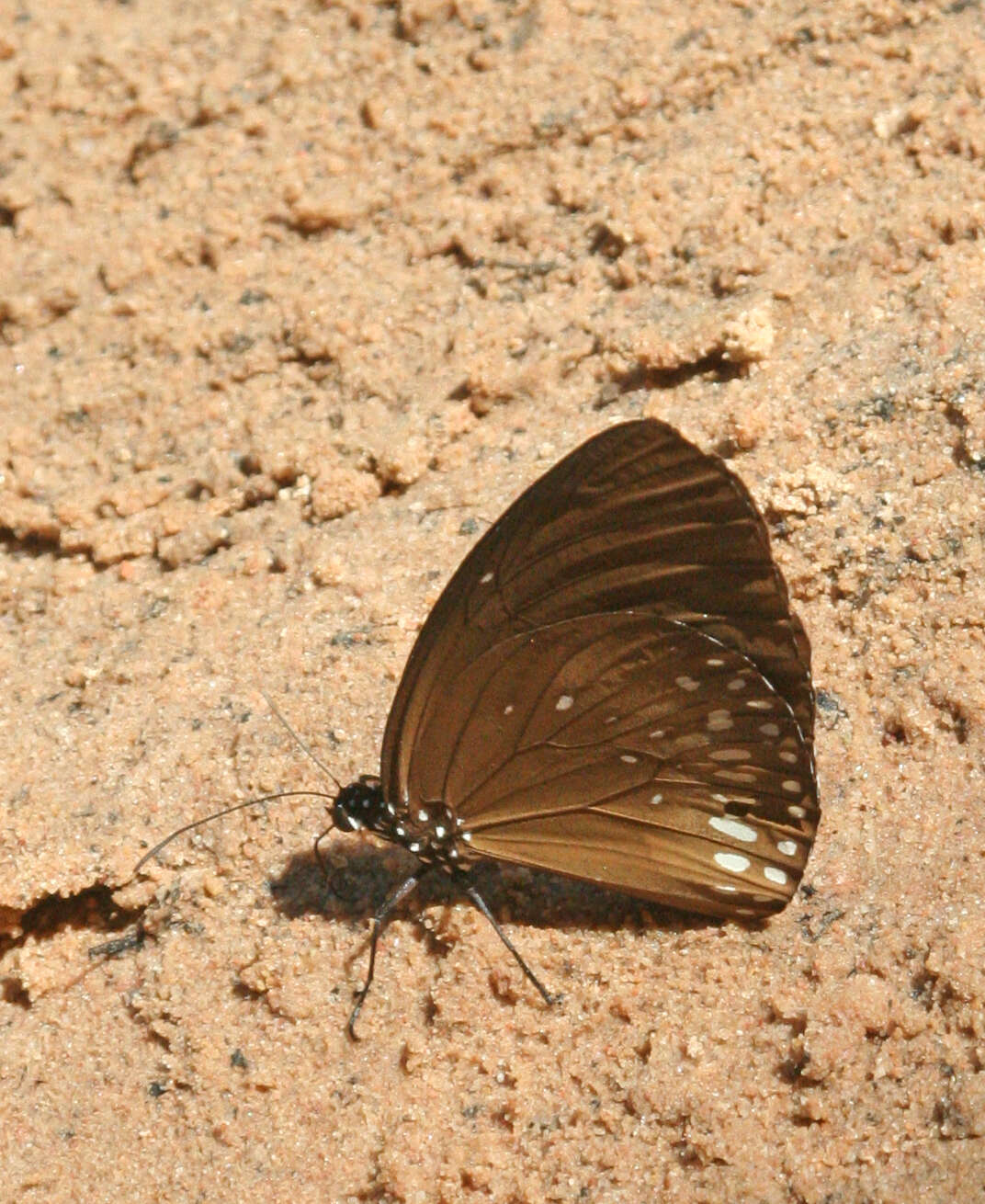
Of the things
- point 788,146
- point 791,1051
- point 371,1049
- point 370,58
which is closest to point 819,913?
point 791,1051

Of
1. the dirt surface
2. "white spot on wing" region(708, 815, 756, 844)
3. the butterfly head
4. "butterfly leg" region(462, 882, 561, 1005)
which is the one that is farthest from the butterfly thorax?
"white spot on wing" region(708, 815, 756, 844)

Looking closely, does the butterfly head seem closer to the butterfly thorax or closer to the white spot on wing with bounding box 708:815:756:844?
the butterfly thorax

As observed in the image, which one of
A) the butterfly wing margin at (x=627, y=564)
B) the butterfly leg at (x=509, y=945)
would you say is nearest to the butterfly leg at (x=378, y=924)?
the butterfly leg at (x=509, y=945)

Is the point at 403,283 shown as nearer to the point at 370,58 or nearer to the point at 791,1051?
the point at 370,58

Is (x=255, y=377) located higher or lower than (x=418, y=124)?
lower

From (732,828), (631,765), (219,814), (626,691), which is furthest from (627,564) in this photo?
(219,814)

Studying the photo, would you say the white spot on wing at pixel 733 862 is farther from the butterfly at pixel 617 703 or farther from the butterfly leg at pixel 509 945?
the butterfly leg at pixel 509 945
